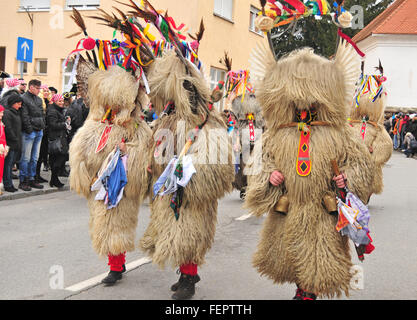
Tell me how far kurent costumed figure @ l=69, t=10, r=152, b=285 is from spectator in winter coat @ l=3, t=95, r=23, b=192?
4.44m

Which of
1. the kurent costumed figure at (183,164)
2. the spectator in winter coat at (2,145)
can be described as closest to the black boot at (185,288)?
the kurent costumed figure at (183,164)

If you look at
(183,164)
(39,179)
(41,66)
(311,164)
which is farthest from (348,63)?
(41,66)

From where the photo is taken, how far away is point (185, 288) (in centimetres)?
Answer: 389

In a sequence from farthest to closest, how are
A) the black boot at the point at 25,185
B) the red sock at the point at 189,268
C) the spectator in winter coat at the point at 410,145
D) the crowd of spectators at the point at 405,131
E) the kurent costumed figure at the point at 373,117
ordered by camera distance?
the crowd of spectators at the point at 405,131, the spectator in winter coat at the point at 410,145, the black boot at the point at 25,185, the kurent costumed figure at the point at 373,117, the red sock at the point at 189,268

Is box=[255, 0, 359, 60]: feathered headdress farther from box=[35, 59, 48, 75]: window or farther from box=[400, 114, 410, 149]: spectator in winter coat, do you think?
box=[400, 114, 410, 149]: spectator in winter coat

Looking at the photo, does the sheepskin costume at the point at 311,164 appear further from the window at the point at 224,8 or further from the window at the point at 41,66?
the window at the point at 41,66

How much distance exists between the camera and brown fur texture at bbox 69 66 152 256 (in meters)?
4.24

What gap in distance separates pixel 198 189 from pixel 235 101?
4.48 m

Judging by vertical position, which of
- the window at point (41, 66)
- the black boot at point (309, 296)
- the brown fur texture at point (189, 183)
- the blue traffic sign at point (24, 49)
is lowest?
the black boot at point (309, 296)

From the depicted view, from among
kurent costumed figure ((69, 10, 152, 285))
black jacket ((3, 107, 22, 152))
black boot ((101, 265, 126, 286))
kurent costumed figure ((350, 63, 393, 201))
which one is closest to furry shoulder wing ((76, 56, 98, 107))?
kurent costumed figure ((69, 10, 152, 285))

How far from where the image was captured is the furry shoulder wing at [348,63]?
3590 mm

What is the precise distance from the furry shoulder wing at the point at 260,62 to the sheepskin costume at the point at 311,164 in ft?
0.05

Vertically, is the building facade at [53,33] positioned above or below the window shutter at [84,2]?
below

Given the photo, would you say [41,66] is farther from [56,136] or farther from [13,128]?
[13,128]
